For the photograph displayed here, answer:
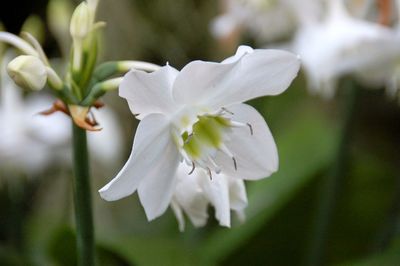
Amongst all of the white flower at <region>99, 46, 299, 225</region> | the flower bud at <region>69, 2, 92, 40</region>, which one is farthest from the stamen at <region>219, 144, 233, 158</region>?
the flower bud at <region>69, 2, 92, 40</region>

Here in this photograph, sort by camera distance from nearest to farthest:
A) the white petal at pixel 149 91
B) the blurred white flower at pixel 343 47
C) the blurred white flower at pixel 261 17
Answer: the white petal at pixel 149 91
the blurred white flower at pixel 343 47
the blurred white flower at pixel 261 17

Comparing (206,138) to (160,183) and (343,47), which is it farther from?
(343,47)

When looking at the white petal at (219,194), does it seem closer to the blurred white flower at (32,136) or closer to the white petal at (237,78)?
the white petal at (237,78)

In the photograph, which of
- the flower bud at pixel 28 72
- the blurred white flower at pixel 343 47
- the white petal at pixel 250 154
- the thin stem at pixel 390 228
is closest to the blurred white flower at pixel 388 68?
the blurred white flower at pixel 343 47

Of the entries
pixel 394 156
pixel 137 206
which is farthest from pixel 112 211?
pixel 394 156

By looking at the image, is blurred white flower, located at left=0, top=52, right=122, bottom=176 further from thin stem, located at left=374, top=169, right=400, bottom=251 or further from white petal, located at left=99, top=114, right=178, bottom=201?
white petal, located at left=99, top=114, right=178, bottom=201

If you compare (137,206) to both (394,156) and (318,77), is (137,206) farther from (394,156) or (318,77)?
(394,156)
